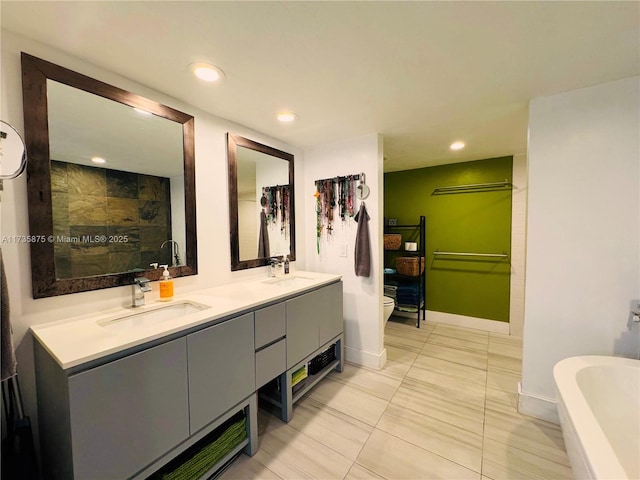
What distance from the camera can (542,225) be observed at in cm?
177

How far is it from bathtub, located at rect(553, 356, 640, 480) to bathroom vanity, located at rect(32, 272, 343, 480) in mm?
1468

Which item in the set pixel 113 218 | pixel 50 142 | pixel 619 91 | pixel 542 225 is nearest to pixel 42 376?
pixel 113 218

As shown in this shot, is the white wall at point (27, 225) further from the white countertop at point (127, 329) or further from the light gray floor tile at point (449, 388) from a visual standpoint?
the light gray floor tile at point (449, 388)

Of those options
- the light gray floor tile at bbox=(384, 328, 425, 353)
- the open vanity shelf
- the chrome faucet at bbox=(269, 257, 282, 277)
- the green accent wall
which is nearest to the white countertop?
the chrome faucet at bbox=(269, 257, 282, 277)

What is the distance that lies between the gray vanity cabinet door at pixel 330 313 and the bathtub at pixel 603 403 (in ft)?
4.72

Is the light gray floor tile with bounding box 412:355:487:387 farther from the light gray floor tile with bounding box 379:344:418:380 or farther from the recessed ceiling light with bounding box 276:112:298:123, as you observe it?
the recessed ceiling light with bounding box 276:112:298:123

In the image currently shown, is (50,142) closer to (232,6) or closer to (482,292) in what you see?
(232,6)

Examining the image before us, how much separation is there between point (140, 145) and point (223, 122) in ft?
Result: 2.15

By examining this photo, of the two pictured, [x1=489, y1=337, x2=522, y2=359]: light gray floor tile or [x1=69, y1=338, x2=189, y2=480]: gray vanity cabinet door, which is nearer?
[x1=69, y1=338, x2=189, y2=480]: gray vanity cabinet door

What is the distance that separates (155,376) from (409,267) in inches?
120

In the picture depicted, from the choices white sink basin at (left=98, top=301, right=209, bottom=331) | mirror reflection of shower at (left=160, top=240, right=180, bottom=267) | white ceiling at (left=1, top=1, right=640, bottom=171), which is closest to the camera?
white ceiling at (left=1, top=1, right=640, bottom=171)

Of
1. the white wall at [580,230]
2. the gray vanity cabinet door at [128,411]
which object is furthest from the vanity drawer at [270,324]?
the white wall at [580,230]

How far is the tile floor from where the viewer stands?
4.71ft

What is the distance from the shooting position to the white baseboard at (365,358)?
8.05 ft
